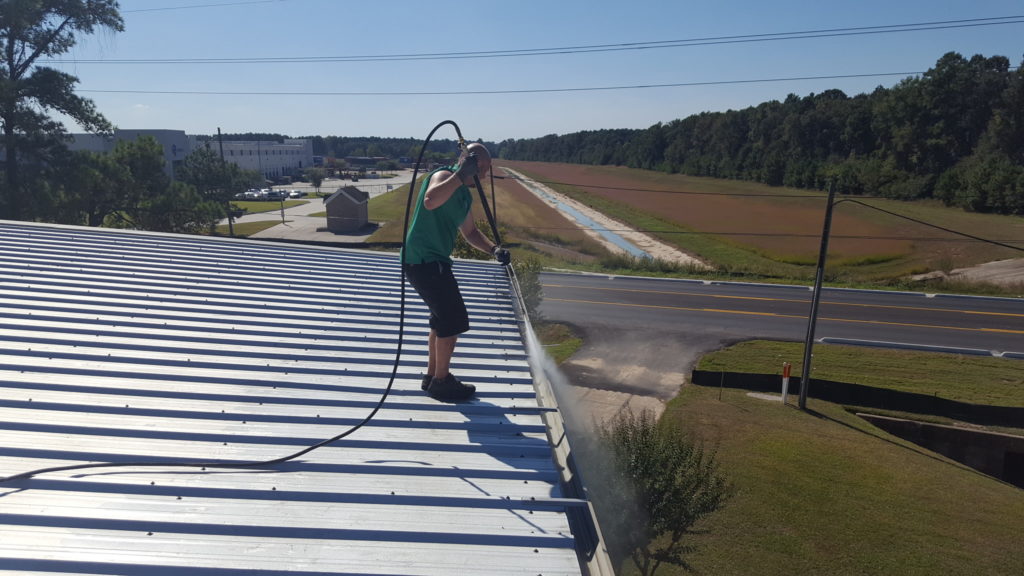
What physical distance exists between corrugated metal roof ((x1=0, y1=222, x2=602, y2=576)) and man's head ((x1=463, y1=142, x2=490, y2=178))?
1808 mm

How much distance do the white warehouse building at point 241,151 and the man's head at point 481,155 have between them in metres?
72.2

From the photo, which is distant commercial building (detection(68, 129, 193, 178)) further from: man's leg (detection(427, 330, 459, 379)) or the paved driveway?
man's leg (detection(427, 330, 459, 379))

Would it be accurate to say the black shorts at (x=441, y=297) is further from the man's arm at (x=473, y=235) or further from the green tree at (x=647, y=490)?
the green tree at (x=647, y=490)

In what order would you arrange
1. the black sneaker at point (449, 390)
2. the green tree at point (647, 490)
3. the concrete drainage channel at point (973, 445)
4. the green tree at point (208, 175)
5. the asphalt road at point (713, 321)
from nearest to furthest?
the black sneaker at point (449, 390)
the green tree at point (647, 490)
the concrete drainage channel at point (973, 445)
the asphalt road at point (713, 321)
the green tree at point (208, 175)

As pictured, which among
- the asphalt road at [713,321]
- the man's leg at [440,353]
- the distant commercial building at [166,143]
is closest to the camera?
the man's leg at [440,353]

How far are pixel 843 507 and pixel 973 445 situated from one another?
18.3 ft

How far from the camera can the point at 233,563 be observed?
8.90 ft

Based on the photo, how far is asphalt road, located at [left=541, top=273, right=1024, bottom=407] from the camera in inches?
687

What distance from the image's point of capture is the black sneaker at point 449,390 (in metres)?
4.72

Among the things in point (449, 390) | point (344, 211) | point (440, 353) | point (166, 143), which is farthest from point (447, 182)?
point (166, 143)

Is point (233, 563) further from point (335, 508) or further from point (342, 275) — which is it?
point (342, 275)

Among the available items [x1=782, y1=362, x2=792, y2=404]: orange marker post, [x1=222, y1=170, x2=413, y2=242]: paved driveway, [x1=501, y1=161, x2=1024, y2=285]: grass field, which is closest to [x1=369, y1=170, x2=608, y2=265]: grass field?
[x1=222, y1=170, x2=413, y2=242]: paved driveway

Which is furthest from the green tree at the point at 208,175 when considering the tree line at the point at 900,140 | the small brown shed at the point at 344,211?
the tree line at the point at 900,140

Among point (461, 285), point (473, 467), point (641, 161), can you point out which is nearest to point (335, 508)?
point (473, 467)
